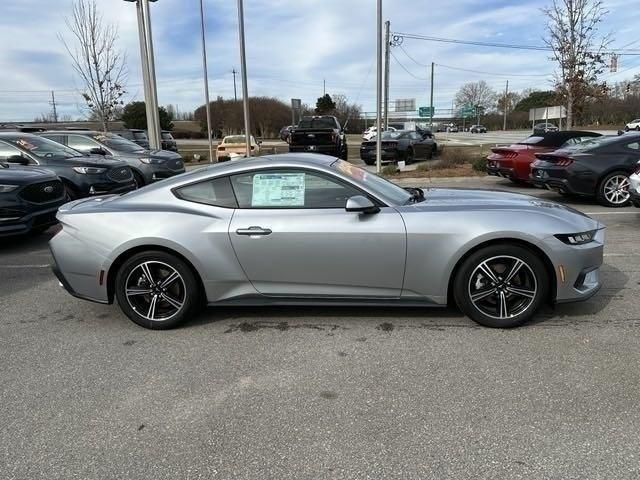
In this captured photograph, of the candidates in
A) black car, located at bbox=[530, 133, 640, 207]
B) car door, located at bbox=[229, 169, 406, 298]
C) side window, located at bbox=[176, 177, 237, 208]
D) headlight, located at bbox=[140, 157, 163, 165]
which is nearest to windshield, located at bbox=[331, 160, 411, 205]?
car door, located at bbox=[229, 169, 406, 298]

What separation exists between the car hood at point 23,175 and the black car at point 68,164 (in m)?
1.18

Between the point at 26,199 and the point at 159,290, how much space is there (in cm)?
439

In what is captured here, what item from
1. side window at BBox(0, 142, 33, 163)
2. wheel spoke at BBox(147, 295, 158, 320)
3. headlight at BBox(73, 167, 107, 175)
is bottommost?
wheel spoke at BBox(147, 295, 158, 320)

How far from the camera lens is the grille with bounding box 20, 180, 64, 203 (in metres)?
7.53

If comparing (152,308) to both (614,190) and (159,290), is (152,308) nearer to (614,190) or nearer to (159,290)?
(159,290)

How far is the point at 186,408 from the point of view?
3.12 metres

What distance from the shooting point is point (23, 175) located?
772 cm

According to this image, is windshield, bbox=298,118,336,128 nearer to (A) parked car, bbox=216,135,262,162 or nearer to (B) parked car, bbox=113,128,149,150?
(A) parked car, bbox=216,135,262,162

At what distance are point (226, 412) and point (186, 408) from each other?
0.83ft

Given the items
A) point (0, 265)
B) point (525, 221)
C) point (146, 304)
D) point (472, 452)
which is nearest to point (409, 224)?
point (525, 221)

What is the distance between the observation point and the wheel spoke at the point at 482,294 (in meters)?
4.06

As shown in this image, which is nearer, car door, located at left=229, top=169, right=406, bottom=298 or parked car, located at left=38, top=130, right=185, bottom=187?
car door, located at left=229, top=169, right=406, bottom=298

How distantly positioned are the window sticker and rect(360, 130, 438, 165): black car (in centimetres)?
1689

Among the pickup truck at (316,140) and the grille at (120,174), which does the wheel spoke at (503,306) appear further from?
the pickup truck at (316,140)
